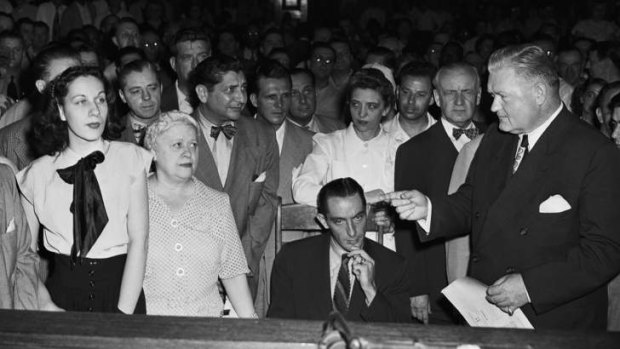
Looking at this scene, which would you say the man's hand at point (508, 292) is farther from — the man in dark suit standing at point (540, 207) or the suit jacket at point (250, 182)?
the suit jacket at point (250, 182)

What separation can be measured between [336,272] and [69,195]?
3.59 feet

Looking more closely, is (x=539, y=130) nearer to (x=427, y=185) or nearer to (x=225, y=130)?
(x=427, y=185)

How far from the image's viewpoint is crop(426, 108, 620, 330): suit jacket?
8.29 feet

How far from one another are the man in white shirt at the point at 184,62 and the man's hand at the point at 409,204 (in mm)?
2371

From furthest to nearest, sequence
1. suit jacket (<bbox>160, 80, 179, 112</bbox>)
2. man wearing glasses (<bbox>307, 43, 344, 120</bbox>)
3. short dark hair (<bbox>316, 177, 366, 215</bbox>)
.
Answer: man wearing glasses (<bbox>307, 43, 344, 120</bbox>)
suit jacket (<bbox>160, 80, 179, 112</bbox>)
short dark hair (<bbox>316, 177, 366, 215</bbox>)

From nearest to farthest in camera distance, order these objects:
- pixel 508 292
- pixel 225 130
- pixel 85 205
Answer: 1. pixel 508 292
2. pixel 85 205
3. pixel 225 130

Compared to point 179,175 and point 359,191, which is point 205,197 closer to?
point 179,175

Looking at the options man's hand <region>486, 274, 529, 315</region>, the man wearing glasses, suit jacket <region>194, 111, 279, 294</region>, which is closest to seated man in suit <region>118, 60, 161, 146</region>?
suit jacket <region>194, 111, 279, 294</region>

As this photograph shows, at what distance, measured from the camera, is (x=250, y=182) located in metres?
3.84

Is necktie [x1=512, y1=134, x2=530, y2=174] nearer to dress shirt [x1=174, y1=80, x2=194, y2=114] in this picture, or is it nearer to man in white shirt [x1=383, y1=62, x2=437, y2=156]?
man in white shirt [x1=383, y1=62, x2=437, y2=156]

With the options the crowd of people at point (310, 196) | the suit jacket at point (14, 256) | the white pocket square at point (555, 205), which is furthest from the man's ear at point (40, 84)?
the white pocket square at point (555, 205)

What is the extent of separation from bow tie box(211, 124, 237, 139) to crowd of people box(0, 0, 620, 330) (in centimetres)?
1

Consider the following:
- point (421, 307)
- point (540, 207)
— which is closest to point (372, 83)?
point (421, 307)

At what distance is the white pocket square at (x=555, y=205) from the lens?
2.60m
